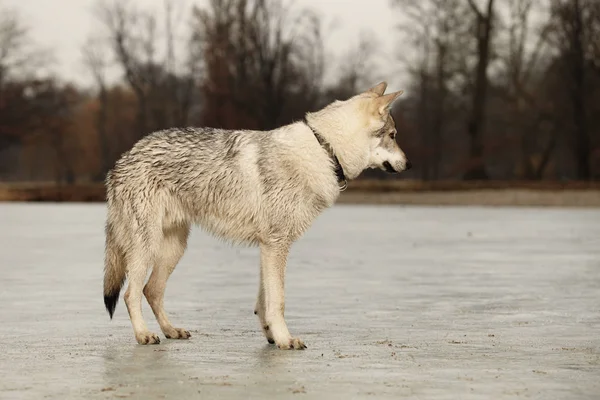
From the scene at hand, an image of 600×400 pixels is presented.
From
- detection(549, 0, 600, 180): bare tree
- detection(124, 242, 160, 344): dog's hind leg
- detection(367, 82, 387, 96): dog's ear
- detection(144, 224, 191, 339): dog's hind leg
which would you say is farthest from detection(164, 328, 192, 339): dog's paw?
detection(549, 0, 600, 180): bare tree

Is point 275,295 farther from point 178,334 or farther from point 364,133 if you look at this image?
point 364,133

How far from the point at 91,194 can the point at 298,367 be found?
147 feet

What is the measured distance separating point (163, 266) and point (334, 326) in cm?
168

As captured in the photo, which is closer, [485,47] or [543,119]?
[485,47]

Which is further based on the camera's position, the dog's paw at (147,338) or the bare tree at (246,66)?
the bare tree at (246,66)

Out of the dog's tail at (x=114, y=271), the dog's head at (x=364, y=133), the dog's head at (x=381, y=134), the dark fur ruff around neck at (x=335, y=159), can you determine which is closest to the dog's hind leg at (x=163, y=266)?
the dog's tail at (x=114, y=271)

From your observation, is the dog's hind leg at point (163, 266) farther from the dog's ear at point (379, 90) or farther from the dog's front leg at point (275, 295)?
the dog's ear at point (379, 90)

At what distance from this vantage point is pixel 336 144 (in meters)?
9.95

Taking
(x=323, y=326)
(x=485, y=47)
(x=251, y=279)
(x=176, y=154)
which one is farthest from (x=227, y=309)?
(x=485, y=47)

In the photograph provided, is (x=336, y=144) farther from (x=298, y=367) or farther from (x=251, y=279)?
(x=251, y=279)

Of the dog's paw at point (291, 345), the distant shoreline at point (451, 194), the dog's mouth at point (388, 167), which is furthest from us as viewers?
the distant shoreline at point (451, 194)

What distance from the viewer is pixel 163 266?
10.2 metres

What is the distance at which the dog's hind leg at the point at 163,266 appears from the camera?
1012 cm

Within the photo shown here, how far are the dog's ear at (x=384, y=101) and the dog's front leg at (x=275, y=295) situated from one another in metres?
1.41
